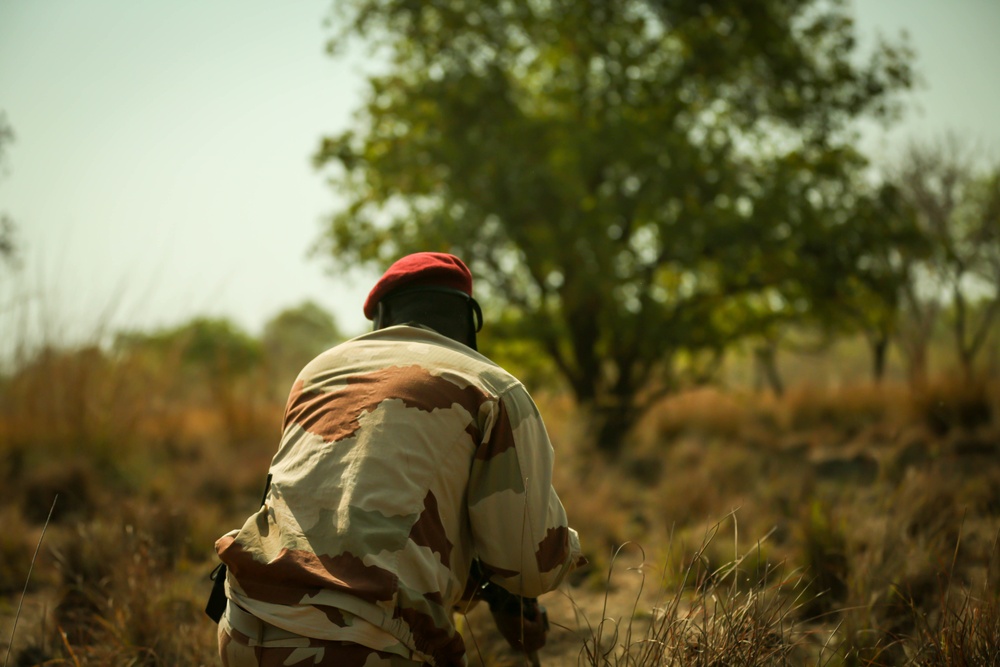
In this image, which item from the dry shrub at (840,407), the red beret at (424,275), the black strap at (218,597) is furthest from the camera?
the dry shrub at (840,407)

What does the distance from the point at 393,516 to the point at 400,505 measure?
0.11 ft

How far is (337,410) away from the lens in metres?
2.10

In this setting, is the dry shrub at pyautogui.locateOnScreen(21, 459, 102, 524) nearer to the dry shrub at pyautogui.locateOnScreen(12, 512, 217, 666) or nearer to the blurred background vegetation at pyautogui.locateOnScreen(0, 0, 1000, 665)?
the blurred background vegetation at pyautogui.locateOnScreen(0, 0, 1000, 665)

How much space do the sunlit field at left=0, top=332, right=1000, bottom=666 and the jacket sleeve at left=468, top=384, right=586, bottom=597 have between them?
16 cm

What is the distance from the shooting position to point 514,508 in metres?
2.05

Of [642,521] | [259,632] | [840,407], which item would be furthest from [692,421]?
[259,632]

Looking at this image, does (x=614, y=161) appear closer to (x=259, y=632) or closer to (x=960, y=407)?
(x=960, y=407)

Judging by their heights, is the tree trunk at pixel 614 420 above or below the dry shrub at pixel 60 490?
below

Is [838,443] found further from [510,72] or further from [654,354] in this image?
[510,72]

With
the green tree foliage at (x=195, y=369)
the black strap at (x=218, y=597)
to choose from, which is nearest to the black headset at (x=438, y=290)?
the black strap at (x=218, y=597)

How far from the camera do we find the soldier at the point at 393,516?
1.82 metres

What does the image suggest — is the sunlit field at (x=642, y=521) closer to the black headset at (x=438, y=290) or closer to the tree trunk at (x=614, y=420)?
the tree trunk at (x=614, y=420)

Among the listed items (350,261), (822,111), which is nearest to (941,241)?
(822,111)

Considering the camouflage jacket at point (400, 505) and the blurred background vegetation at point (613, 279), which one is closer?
the camouflage jacket at point (400, 505)
